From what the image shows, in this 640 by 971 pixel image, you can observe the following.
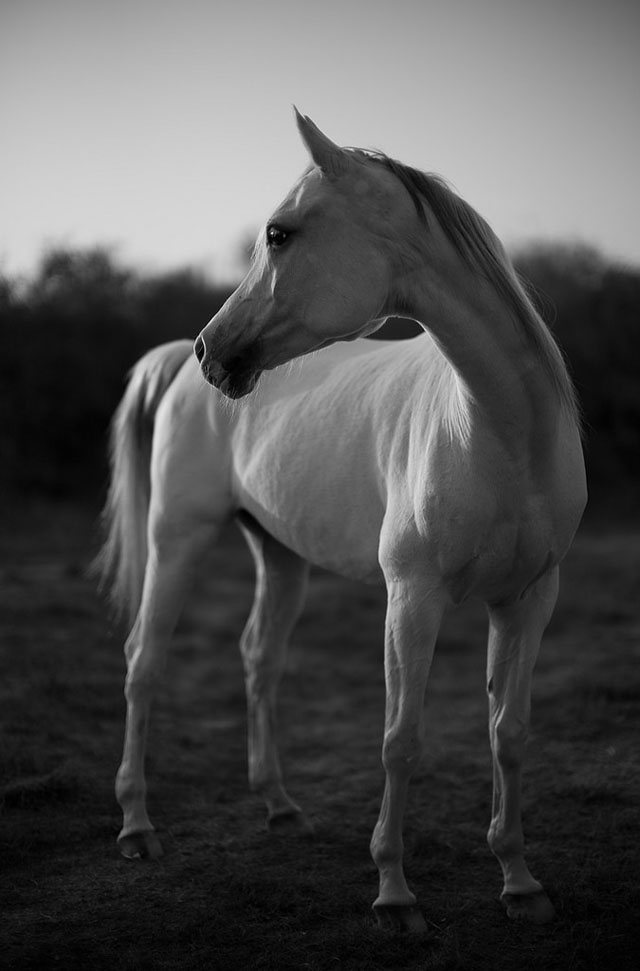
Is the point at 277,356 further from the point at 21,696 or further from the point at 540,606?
the point at 21,696

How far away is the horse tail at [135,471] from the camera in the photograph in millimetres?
4445

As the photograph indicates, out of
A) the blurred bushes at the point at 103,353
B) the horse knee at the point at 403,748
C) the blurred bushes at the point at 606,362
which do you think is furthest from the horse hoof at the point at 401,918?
the blurred bushes at the point at 606,362

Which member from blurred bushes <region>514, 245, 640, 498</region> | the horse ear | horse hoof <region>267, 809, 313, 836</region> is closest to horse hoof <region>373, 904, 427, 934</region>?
horse hoof <region>267, 809, 313, 836</region>

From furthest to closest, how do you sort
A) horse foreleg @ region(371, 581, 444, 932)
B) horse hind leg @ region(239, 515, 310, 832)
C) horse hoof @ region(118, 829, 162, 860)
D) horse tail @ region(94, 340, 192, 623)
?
horse tail @ region(94, 340, 192, 623)
horse hind leg @ region(239, 515, 310, 832)
horse hoof @ region(118, 829, 162, 860)
horse foreleg @ region(371, 581, 444, 932)

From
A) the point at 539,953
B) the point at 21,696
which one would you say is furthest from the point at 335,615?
the point at 539,953

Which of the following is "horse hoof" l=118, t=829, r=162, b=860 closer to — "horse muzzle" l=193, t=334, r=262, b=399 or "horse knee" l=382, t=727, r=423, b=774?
"horse knee" l=382, t=727, r=423, b=774

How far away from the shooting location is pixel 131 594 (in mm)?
4512

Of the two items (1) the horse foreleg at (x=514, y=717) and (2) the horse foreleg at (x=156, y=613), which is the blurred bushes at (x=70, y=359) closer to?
(2) the horse foreleg at (x=156, y=613)

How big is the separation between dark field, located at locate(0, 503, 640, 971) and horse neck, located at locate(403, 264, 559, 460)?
161cm

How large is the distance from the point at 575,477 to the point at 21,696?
3.79 m

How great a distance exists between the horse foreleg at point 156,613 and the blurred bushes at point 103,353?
8.73 metres

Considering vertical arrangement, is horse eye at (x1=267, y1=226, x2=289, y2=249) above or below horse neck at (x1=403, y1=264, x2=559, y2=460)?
above

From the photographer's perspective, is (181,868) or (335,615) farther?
(335,615)

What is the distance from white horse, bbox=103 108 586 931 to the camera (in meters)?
2.57
